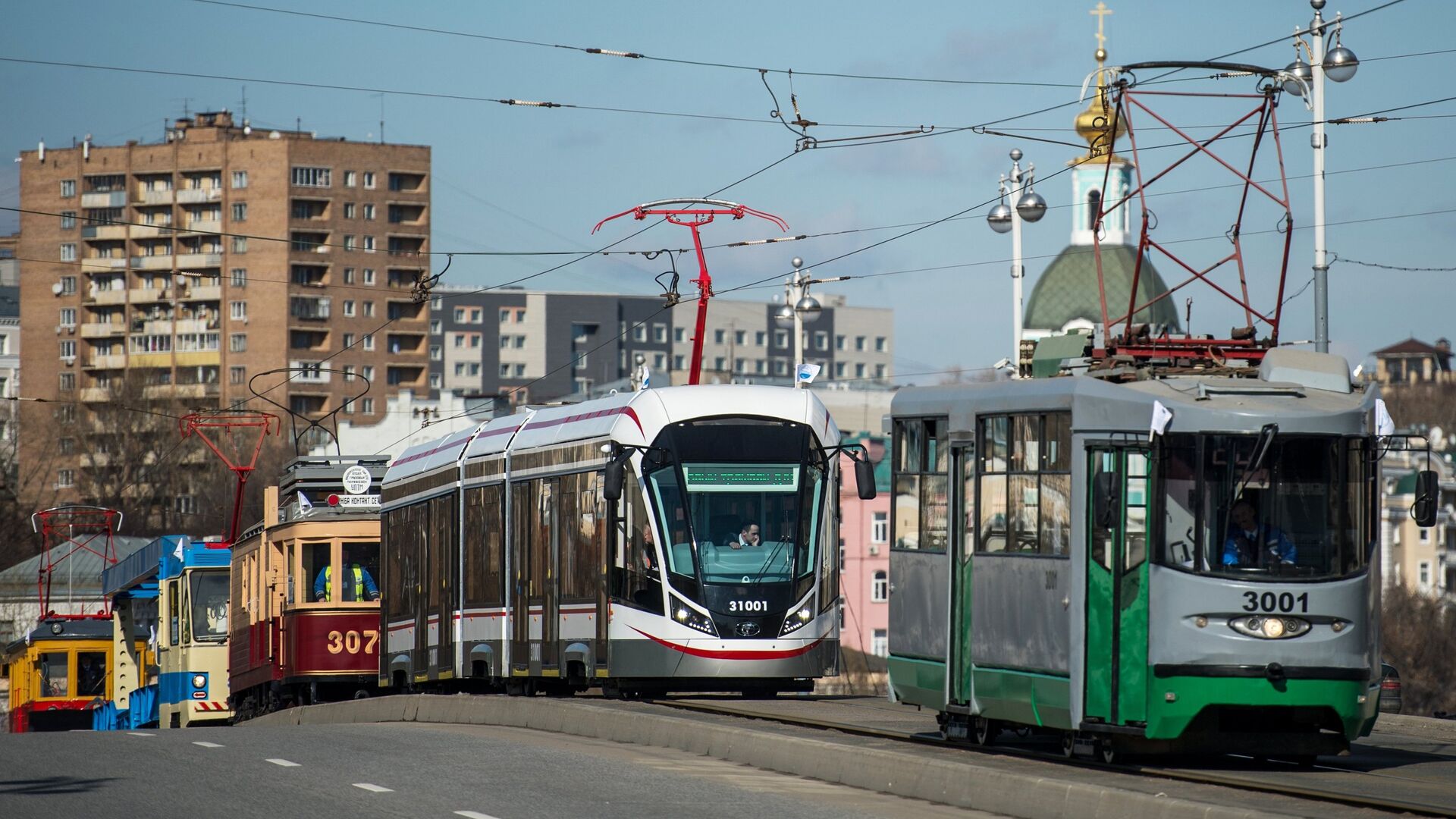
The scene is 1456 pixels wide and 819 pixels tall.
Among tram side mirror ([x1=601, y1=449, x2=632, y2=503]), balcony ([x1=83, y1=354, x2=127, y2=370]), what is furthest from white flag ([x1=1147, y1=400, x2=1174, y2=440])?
balcony ([x1=83, y1=354, x2=127, y2=370])

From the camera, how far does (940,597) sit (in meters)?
16.6

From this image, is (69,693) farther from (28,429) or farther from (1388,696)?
(28,429)

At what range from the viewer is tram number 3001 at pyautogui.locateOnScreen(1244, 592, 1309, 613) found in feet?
45.9

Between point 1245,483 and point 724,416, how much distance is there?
8523 millimetres

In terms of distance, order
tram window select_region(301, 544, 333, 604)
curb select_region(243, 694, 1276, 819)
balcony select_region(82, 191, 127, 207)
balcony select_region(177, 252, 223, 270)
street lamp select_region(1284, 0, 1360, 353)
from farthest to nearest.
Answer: balcony select_region(82, 191, 127, 207), balcony select_region(177, 252, 223, 270), tram window select_region(301, 544, 333, 604), street lamp select_region(1284, 0, 1360, 353), curb select_region(243, 694, 1276, 819)

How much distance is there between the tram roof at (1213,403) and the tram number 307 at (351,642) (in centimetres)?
1910

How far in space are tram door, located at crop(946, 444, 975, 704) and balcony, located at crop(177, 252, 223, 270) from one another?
12193 centimetres

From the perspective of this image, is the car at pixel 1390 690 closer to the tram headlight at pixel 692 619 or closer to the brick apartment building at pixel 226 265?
the tram headlight at pixel 692 619

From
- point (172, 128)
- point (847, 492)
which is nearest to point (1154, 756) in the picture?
point (847, 492)

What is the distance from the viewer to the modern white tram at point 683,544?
21.3m

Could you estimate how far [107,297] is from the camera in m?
138

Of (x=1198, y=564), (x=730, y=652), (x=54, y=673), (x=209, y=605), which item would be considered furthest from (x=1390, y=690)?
(x=54, y=673)

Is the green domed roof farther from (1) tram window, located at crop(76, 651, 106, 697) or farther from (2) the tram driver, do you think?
→ (2) the tram driver

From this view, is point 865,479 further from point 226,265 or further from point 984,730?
point 226,265
